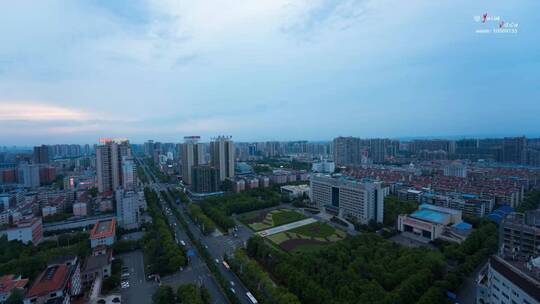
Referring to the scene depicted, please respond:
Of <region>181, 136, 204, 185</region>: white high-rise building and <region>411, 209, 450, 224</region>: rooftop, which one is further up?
<region>181, 136, 204, 185</region>: white high-rise building

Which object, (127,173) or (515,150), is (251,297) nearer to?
(127,173)

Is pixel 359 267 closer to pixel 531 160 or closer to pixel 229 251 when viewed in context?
pixel 229 251

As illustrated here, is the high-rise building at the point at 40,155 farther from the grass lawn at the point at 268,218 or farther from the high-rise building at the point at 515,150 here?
the high-rise building at the point at 515,150

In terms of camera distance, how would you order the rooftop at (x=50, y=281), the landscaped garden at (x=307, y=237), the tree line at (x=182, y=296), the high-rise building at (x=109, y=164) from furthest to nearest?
the high-rise building at (x=109, y=164)
the landscaped garden at (x=307, y=237)
the tree line at (x=182, y=296)
the rooftop at (x=50, y=281)

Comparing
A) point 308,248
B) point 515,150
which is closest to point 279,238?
point 308,248

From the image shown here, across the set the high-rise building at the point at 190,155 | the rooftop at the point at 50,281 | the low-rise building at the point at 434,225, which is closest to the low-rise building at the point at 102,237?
the rooftop at the point at 50,281

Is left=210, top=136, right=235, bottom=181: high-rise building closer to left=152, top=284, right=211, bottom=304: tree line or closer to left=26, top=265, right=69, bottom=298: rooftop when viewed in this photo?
left=26, top=265, right=69, bottom=298: rooftop

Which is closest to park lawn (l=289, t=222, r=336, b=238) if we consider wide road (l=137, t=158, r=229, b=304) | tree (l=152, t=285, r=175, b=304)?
wide road (l=137, t=158, r=229, b=304)
